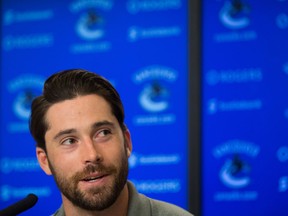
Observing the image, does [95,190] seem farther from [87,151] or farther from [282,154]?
[282,154]

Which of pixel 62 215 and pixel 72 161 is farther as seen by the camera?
pixel 62 215

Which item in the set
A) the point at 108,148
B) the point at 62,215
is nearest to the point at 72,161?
the point at 108,148

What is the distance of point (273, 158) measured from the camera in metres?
2.74

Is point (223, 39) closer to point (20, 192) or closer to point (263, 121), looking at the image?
point (263, 121)

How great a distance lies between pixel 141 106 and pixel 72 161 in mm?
1661

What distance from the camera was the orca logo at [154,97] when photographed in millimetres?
2963

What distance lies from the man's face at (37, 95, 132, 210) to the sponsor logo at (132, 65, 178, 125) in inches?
59.0

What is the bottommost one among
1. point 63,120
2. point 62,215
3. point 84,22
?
point 62,215

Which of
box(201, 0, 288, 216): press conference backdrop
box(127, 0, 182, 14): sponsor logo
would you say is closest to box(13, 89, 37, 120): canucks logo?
box(127, 0, 182, 14): sponsor logo

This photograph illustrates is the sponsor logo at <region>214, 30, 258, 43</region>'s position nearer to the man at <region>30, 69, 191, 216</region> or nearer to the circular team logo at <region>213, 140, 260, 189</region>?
the circular team logo at <region>213, 140, 260, 189</region>

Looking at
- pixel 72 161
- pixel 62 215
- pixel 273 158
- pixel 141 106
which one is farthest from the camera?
pixel 141 106

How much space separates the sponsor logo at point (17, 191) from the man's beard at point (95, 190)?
1.78 m

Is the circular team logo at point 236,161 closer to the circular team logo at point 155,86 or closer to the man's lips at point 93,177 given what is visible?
the circular team logo at point 155,86

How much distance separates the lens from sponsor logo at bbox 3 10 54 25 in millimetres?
3227
